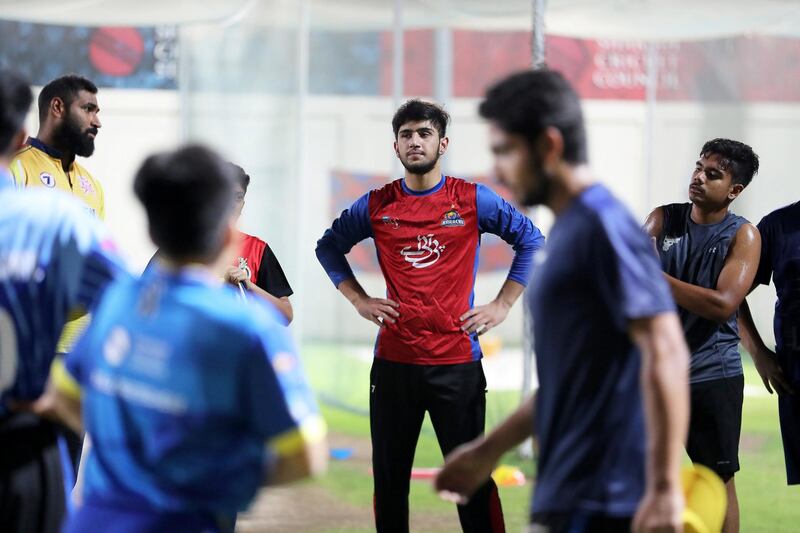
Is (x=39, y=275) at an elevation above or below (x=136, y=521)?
above

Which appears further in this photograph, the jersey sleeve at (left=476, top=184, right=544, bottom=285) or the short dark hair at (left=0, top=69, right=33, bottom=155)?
the jersey sleeve at (left=476, top=184, right=544, bottom=285)

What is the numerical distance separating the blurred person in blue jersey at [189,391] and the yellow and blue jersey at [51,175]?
9.85 feet

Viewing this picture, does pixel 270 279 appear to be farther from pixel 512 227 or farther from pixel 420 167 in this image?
pixel 512 227

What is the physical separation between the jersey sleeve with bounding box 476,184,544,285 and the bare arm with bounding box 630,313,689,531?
10.2 feet

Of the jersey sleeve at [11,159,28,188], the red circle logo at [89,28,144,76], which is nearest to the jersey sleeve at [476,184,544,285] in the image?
the jersey sleeve at [11,159,28,188]

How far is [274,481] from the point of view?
2502 mm

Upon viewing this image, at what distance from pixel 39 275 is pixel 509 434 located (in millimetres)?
1269

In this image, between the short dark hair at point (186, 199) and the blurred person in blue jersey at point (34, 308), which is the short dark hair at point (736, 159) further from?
the short dark hair at point (186, 199)

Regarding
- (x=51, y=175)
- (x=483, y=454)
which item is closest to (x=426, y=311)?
(x=51, y=175)

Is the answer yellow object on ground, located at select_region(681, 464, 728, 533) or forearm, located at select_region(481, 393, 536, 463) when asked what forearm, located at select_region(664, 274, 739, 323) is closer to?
yellow object on ground, located at select_region(681, 464, 728, 533)

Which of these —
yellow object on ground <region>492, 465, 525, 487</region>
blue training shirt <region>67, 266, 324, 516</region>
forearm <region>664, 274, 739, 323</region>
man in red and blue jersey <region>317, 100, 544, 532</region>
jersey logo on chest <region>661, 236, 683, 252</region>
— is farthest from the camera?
yellow object on ground <region>492, 465, 525, 487</region>

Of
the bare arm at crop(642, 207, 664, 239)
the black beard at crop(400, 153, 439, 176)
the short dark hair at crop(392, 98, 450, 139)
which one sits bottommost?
the bare arm at crop(642, 207, 664, 239)

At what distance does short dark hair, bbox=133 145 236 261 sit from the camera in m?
2.47

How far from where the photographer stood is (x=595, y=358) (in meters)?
2.71
